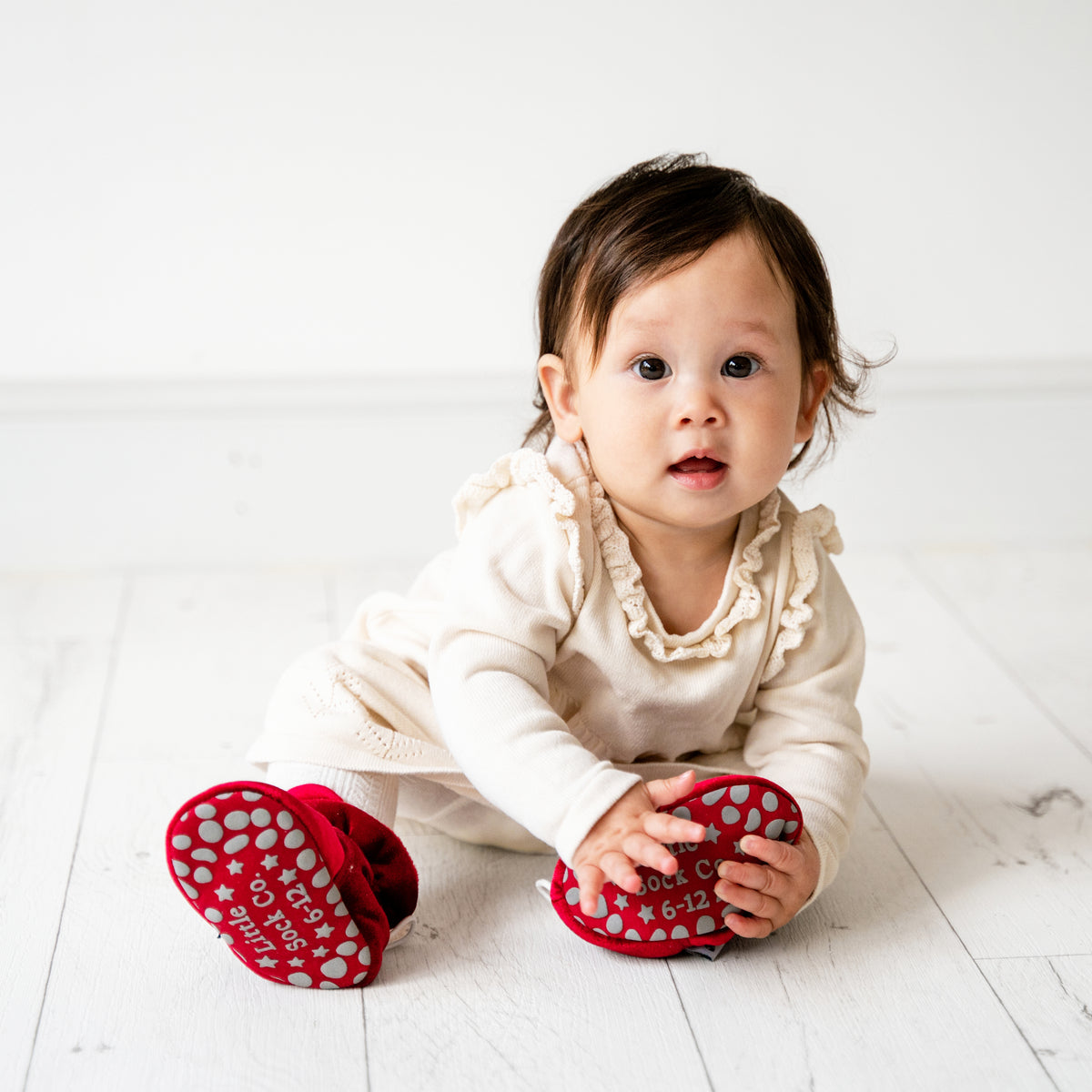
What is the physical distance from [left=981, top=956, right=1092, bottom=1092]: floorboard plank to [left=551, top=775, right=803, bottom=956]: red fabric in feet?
0.53

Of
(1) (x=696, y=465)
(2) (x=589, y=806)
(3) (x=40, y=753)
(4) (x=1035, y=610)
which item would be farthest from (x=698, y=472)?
(4) (x=1035, y=610)

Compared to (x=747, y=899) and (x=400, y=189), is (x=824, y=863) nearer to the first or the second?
(x=747, y=899)

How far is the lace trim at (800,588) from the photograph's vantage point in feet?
3.25


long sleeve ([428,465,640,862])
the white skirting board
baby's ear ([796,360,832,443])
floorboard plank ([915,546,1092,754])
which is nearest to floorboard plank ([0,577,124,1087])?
the white skirting board

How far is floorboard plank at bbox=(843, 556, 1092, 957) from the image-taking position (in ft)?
3.22

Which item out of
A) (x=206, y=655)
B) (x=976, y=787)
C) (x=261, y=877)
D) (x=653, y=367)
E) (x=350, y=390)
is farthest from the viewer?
(x=350, y=390)

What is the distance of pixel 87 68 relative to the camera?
1629mm

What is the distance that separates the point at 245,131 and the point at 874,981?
124cm

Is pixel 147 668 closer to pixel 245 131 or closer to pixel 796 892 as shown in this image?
pixel 245 131

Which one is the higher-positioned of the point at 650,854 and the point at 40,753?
the point at 650,854

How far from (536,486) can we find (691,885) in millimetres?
288

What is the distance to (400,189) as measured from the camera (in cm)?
171

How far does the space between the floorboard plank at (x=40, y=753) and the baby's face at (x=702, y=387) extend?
496 mm

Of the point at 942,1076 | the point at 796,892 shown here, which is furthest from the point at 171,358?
the point at 942,1076
